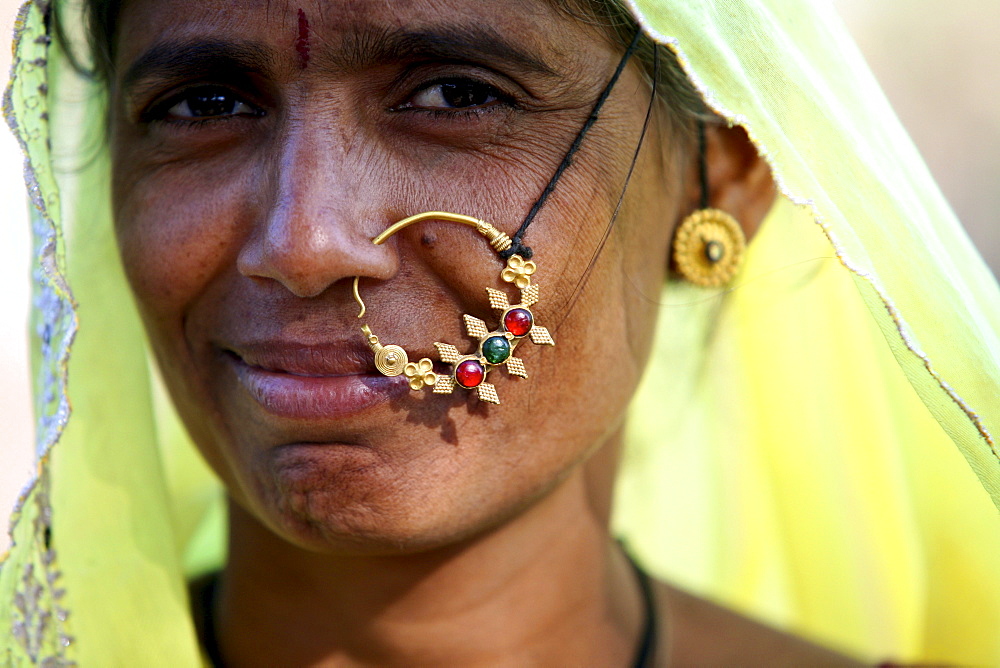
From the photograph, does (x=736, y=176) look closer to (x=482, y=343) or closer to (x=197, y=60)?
(x=482, y=343)

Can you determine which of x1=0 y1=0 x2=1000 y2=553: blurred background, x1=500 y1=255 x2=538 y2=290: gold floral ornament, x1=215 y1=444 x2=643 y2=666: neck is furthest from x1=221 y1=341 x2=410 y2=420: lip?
x1=0 y1=0 x2=1000 y2=553: blurred background

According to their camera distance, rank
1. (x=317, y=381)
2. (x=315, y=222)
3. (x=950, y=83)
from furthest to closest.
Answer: (x=950, y=83) → (x=317, y=381) → (x=315, y=222)

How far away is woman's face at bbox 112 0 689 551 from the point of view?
1.43 metres

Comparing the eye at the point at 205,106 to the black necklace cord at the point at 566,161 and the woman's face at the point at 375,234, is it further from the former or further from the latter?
the black necklace cord at the point at 566,161

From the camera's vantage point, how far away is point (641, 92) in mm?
1622

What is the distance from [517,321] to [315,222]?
1.11 feet

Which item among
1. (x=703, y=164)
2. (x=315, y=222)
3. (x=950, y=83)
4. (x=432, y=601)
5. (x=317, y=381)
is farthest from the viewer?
(x=950, y=83)

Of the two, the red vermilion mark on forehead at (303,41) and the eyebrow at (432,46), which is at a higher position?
the eyebrow at (432,46)

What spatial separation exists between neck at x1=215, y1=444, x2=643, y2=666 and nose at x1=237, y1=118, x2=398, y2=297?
61 cm

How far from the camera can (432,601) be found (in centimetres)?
175

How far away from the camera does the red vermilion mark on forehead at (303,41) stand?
1.43 metres

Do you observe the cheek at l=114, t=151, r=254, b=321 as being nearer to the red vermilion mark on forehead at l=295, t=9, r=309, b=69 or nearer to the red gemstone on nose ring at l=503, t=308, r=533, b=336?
the red vermilion mark on forehead at l=295, t=9, r=309, b=69

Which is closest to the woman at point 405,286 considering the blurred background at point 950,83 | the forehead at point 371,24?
the forehead at point 371,24

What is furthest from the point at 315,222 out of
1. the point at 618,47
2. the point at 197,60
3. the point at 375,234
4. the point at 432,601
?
the point at 432,601
